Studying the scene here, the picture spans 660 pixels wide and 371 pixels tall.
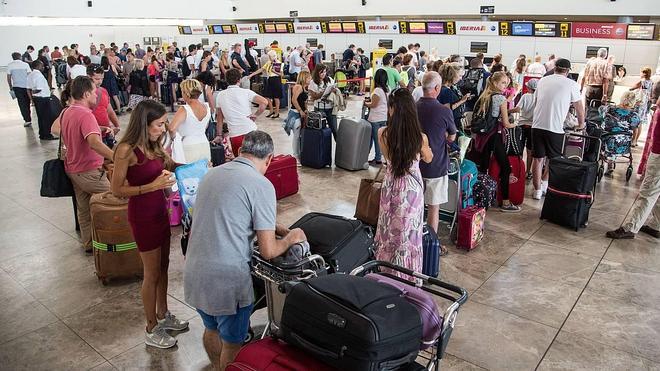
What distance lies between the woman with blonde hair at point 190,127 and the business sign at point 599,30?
14594 mm

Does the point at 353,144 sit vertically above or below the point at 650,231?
above

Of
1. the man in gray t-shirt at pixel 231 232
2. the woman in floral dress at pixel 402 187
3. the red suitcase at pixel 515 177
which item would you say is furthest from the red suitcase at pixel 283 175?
the man in gray t-shirt at pixel 231 232

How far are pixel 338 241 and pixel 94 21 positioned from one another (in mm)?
31993

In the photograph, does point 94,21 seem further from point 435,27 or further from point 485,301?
point 485,301

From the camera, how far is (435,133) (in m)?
4.44

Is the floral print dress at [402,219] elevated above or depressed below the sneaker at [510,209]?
above

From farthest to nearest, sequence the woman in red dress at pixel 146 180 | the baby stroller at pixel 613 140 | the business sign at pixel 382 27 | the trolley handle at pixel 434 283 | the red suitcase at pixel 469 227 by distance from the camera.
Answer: the business sign at pixel 382 27 < the baby stroller at pixel 613 140 < the red suitcase at pixel 469 227 < the woman in red dress at pixel 146 180 < the trolley handle at pixel 434 283

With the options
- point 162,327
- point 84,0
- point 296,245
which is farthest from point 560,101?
point 84,0

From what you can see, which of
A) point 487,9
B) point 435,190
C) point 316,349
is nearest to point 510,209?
point 435,190

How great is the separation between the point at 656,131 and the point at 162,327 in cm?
518

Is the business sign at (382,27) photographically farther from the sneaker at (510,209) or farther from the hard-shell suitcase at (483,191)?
the hard-shell suitcase at (483,191)

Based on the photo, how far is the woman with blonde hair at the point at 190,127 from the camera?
540 centimetres

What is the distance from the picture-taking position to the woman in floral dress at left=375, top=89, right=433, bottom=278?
358 centimetres

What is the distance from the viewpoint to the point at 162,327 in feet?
11.8
